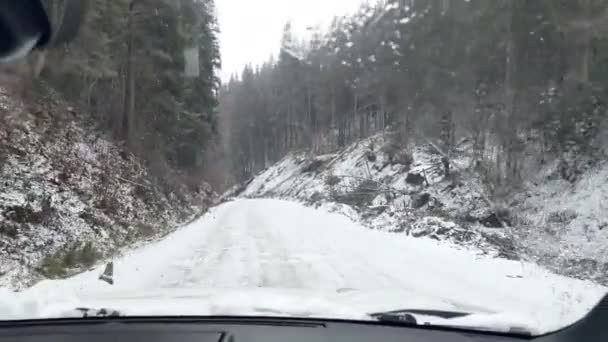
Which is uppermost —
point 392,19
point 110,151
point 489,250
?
point 392,19

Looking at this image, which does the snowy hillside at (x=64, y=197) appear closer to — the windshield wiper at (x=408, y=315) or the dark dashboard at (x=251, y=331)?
the dark dashboard at (x=251, y=331)

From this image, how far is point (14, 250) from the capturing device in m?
9.96

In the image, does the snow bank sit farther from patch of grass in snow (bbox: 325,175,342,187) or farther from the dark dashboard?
the dark dashboard

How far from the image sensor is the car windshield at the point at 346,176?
6117 mm

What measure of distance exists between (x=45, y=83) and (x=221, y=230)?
6.60 m

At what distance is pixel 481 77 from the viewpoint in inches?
571

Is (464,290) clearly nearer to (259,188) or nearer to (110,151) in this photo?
(110,151)

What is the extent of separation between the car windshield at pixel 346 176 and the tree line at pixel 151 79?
0.08m

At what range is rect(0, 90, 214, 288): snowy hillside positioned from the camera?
401 inches

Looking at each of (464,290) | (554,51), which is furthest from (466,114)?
(464,290)

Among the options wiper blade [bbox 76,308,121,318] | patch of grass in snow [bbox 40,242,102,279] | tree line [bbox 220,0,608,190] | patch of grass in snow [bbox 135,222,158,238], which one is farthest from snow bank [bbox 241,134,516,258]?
wiper blade [bbox 76,308,121,318]

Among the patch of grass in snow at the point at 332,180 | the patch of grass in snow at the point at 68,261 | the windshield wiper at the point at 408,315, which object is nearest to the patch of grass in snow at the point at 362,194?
the patch of grass in snow at the point at 332,180

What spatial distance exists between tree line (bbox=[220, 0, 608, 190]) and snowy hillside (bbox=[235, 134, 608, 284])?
25.7 inches

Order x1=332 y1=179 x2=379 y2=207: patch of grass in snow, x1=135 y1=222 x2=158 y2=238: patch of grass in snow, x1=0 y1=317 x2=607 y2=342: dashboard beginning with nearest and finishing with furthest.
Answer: x1=0 y1=317 x2=607 y2=342: dashboard → x1=135 y1=222 x2=158 y2=238: patch of grass in snow → x1=332 y1=179 x2=379 y2=207: patch of grass in snow
